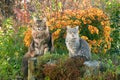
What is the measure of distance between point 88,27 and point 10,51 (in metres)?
2.36

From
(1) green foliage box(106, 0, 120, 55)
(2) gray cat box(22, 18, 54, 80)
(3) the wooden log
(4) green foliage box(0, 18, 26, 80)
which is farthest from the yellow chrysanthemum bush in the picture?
(3) the wooden log

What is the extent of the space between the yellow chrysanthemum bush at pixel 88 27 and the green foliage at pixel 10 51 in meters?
1.12

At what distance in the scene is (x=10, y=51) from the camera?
11.2 meters

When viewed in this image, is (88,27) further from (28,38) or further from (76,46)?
(76,46)

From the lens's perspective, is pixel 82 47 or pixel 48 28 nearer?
pixel 82 47

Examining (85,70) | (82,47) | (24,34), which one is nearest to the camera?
(85,70)

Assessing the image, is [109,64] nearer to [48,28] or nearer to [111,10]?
[48,28]

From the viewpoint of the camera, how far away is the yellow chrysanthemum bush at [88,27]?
35.1 ft

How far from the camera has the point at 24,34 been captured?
37.4 ft

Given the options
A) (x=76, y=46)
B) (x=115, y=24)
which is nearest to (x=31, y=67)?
(x=76, y=46)

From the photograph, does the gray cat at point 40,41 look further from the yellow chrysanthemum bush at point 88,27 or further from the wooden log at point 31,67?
the wooden log at point 31,67

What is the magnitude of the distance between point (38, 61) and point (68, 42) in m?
0.91

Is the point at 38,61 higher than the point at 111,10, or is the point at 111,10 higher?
the point at 111,10

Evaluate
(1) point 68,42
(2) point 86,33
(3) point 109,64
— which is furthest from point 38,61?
(2) point 86,33
